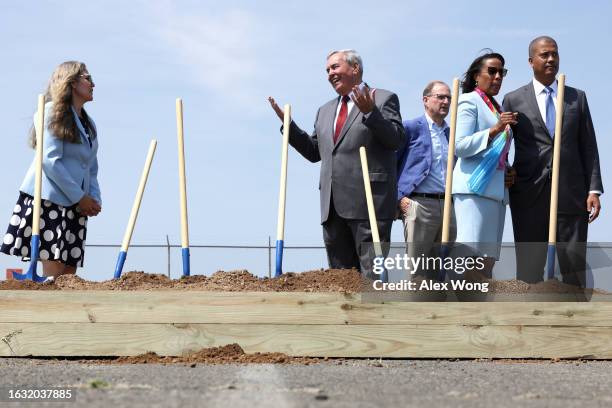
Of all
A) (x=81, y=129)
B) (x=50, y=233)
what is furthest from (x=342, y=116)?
(x=50, y=233)

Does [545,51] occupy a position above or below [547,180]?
above

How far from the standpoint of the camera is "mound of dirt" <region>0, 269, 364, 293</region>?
17.6 ft

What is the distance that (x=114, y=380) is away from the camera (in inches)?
154

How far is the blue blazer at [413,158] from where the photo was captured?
235 inches

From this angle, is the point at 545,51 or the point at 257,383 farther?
the point at 545,51

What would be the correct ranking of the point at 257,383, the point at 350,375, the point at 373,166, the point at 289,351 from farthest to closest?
the point at 373,166
the point at 289,351
the point at 350,375
the point at 257,383

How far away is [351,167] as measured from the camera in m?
5.55

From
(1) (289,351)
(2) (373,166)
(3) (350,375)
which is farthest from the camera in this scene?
(2) (373,166)

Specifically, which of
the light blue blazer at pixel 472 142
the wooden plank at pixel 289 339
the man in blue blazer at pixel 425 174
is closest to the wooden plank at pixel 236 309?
the wooden plank at pixel 289 339

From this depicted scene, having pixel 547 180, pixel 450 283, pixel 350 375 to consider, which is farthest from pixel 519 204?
pixel 350 375

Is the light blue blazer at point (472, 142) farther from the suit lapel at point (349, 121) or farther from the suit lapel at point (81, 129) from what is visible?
the suit lapel at point (81, 129)

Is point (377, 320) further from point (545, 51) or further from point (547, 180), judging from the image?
→ point (545, 51)

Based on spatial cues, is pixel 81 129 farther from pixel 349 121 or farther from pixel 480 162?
pixel 480 162

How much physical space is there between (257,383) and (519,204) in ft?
8.38
